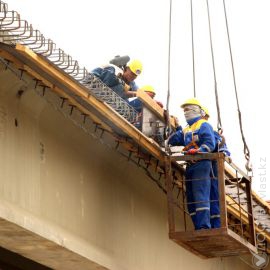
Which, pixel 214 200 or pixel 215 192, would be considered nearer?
pixel 214 200

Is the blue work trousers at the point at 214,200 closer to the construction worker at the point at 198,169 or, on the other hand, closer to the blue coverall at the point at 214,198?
the blue coverall at the point at 214,198

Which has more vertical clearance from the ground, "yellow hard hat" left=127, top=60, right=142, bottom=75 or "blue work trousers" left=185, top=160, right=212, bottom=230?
"yellow hard hat" left=127, top=60, right=142, bottom=75

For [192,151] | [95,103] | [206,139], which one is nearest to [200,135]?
[206,139]

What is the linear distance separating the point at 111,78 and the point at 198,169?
196 centimetres

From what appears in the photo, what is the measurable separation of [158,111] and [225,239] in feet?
6.43

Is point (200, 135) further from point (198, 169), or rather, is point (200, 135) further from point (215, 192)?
point (215, 192)

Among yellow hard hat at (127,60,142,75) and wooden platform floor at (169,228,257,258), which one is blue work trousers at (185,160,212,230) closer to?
wooden platform floor at (169,228,257,258)

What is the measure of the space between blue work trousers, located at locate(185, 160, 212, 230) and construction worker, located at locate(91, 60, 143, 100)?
1.59 metres

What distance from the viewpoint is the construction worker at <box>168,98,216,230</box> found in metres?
10.3

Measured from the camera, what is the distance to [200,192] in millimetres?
10430

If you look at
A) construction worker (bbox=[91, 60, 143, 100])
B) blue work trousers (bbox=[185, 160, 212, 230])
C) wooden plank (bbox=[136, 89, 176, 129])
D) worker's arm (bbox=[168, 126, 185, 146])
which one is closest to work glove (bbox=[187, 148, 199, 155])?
blue work trousers (bbox=[185, 160, 212, 230])

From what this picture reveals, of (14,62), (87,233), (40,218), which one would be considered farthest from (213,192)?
(14,62)

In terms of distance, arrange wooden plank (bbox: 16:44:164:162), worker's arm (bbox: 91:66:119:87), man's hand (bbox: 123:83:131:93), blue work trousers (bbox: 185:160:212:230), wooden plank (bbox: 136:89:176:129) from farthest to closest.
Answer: man's hand (bbox: 123:83:131:93)
worker's arm (bbox: 91:66:119:87)
wooden plank (bbox: 136:89:176:129)
blue work trousers (bbox: 185:160:212:230)
wooden plank (bbox: 16:44:164:162)

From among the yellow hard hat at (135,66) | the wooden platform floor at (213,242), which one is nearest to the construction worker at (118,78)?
the yellow hard hat at (135,66)
